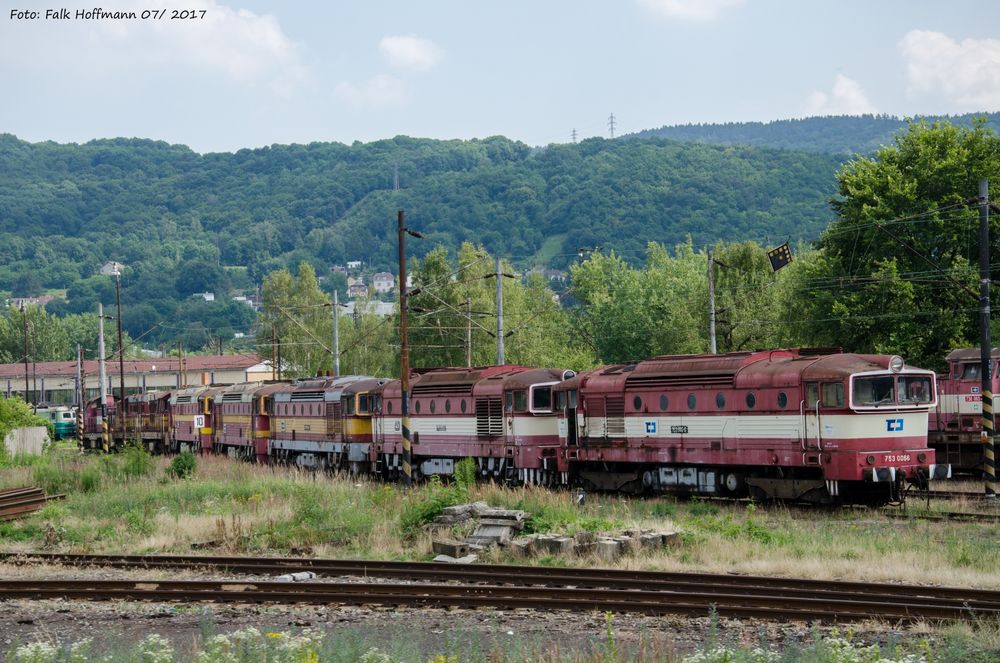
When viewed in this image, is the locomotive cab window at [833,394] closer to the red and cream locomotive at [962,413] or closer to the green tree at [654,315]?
the red and cream locomotive at [962,413]

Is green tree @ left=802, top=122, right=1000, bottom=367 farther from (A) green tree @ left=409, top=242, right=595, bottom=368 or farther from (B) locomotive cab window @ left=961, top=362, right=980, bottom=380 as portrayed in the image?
(A) green tree @ left=409, top=242, right=595, bottom=368

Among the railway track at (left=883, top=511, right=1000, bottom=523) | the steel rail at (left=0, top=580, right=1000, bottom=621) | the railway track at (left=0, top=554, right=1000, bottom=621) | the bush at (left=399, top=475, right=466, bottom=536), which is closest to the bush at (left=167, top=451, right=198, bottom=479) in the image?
the bush at (left=399, top=475, right=466, bottom=536)

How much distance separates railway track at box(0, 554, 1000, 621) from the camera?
1575cm

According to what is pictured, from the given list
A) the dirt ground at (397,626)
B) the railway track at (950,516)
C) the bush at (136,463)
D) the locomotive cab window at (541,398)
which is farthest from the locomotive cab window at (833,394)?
the bush at (136,463)

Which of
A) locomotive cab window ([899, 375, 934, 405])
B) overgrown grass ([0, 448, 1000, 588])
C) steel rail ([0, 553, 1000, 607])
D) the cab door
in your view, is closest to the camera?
steel rail ([0, 553, 1000, 607])

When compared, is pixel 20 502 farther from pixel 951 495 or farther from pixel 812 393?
pixel 951 495

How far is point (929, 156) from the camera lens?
47.9 meters

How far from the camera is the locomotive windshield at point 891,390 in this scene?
26.8 metres

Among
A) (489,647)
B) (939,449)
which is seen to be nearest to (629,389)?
(939,449)

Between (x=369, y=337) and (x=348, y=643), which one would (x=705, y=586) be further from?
(x=369, y=337)

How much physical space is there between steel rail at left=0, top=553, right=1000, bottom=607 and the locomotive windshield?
10.0 metres

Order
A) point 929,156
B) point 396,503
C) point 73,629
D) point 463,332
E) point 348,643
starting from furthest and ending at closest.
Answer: point 463,332 < point 929,156 < point 396,503 < point 73,629 < point 348,643

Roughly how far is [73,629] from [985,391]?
25.0 metres

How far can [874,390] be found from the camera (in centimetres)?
2700
